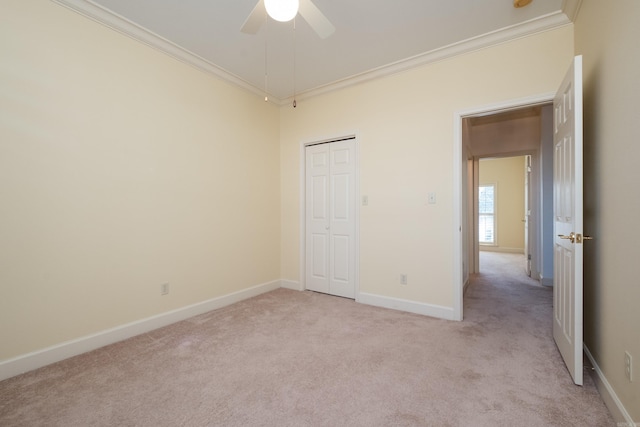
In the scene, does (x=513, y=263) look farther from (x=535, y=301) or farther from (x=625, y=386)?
(x=625, y=386)

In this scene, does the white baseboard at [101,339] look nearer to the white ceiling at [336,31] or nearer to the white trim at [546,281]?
the white ceiling at [336,31]

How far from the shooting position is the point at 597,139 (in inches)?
72.3

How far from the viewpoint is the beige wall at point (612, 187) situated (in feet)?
4.45

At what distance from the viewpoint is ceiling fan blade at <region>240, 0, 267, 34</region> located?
1594 millimetres

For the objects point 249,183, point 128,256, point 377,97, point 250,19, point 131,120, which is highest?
point 377,97

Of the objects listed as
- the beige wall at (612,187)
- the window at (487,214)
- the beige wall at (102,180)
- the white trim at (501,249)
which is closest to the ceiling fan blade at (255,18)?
the beige wall at (102,180)

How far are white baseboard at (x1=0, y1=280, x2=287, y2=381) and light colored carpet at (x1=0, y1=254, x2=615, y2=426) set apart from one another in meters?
0.08

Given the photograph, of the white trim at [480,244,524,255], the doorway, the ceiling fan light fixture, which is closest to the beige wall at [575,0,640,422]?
the ceiling fan light fixture

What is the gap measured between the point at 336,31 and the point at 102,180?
2.44 m

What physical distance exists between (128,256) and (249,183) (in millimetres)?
1637

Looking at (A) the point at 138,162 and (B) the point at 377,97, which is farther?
(B) the point at 377,97

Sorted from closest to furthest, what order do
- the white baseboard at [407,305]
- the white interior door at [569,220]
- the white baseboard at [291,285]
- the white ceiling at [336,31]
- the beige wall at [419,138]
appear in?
the white interior door at [569,220] < the white ceiling at [336,31] < the beige wall at [419,138] < the white baseboard at [407,305] < the white baseboard at [291,285]

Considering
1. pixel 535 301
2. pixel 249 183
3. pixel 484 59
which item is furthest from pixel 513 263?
pixel 249 183

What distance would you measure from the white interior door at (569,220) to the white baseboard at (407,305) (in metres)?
0.89
